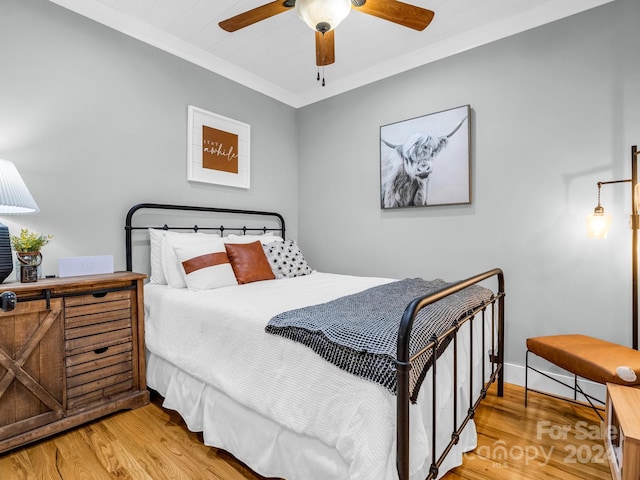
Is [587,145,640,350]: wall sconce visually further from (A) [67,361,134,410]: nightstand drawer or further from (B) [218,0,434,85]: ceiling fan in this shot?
(A) [67,361,134,410]: nightstand drawer

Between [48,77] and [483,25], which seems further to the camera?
[483,25]

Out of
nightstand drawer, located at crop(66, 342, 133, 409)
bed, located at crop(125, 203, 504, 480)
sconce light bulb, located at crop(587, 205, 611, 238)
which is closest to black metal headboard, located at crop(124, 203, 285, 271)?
bed, located at crop(125, 203, 504, 480)

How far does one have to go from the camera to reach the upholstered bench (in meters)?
1.54

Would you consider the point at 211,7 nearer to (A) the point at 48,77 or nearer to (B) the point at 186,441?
(A) the point at 48,77

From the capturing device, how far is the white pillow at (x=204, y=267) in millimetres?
2264

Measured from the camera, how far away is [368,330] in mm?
1262

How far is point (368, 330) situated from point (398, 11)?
1622mm

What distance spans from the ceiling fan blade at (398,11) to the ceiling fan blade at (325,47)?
221 mm

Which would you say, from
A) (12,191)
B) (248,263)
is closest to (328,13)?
(248,263)

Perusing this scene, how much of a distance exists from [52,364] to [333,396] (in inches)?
60.8

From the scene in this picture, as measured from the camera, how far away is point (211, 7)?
7.68 ft

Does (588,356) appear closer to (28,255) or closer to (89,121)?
(28,255)

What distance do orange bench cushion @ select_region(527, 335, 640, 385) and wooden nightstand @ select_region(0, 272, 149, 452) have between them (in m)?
2.42

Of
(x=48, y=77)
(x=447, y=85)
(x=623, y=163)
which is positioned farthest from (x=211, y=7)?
(x=623, y=163)
